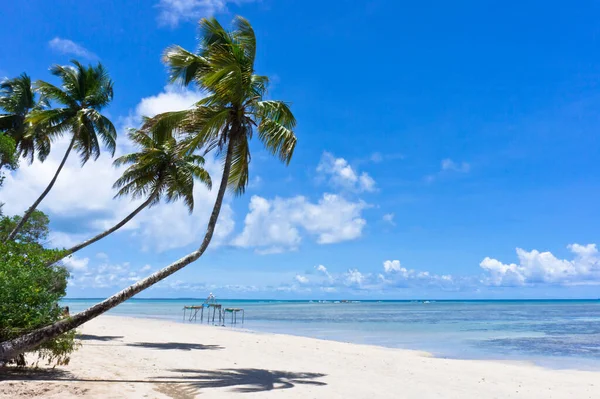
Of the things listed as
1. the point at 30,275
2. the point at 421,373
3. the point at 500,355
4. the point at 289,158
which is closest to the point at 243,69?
the point at 289,158

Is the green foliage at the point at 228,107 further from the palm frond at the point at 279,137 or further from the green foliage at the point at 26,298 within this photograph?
the green foliage at the point at 26,298

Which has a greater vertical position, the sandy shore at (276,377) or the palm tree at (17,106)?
the palm tree at (17,106)

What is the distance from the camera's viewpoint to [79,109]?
17.8m

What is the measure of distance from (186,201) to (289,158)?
942 centimetres

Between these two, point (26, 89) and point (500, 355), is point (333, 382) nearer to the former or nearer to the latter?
point (500, 355)

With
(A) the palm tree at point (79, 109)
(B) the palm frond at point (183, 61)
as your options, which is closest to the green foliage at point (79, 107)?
(A) the palm tree at point (79, 109)

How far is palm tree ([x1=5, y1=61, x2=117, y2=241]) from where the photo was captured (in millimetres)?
17141

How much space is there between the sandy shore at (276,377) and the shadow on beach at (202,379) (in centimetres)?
2

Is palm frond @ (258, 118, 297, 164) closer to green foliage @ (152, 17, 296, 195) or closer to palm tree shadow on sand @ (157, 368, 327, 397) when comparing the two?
green foliage @ (152, 17, 296, 195)

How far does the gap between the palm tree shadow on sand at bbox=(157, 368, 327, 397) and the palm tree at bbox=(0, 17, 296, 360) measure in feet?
7.99

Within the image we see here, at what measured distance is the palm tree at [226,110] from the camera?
10.8 m

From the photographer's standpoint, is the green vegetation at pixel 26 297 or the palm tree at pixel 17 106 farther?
the palm tree at pixel 17 106

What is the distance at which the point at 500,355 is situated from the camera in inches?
734

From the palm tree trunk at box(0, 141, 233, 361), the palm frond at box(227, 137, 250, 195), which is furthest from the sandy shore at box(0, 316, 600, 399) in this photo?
the palm frond at box(227, 137, 250, 195)
